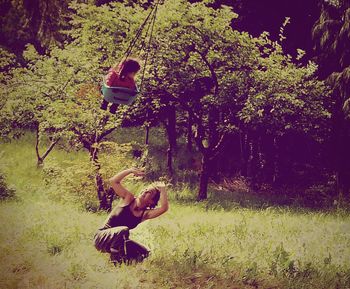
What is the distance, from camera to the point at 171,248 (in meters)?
5.25

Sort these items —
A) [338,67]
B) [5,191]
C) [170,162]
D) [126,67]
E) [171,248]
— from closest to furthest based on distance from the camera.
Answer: [126,67], [171,248], [5,191], [170,162], [338,67]

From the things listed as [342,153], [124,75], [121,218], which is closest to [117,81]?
[124,75]

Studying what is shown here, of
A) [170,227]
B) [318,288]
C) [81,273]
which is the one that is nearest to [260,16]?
[170,227]

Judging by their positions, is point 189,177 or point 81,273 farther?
point 189,177

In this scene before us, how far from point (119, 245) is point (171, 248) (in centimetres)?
81

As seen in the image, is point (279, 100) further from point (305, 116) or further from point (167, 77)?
point (167, 77)

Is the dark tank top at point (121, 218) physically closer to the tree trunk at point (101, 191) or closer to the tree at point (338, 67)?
the tree trunk at point (101, 191)

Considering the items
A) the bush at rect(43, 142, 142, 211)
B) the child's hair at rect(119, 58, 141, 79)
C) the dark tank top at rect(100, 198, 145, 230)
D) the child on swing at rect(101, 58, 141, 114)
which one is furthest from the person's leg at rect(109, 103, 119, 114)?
the child's hair at rect(119, 58, 141, 79)

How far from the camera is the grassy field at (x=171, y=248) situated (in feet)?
15.3

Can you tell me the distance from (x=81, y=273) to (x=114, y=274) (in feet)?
1.30

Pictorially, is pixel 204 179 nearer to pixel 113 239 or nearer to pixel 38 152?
pixel 38 152

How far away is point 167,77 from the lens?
7973mm

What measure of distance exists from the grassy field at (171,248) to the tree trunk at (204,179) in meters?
1.02

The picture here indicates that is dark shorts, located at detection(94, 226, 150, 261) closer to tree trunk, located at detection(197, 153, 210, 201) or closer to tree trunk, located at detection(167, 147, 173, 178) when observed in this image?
tree trunk, located at detection(167, 147, 173, 178)
